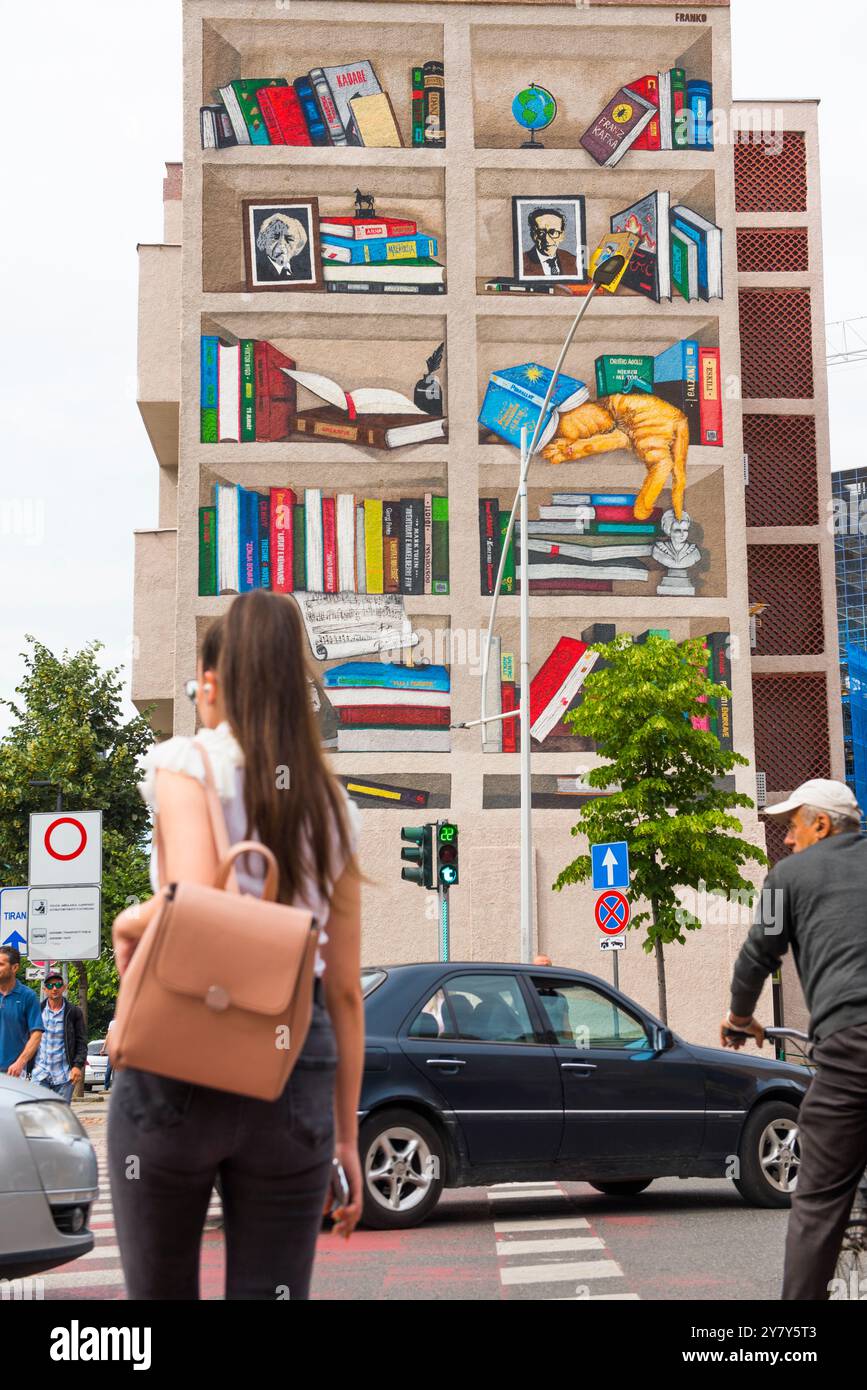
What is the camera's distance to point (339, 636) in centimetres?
3488

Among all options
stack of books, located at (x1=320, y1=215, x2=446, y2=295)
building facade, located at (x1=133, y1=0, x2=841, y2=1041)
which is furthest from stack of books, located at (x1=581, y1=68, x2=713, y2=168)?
stack of books, located at (x1=320, y1=215, x2=446, y2=295)

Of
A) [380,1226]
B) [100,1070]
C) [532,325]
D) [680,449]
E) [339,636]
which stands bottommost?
[100,1070]

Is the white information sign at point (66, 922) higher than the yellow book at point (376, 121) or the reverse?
the reverse

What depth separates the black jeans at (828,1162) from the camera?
5941 millimetres

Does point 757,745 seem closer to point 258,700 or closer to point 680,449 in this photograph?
point 680,449

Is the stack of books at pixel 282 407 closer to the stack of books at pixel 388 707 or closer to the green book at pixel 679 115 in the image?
the stack of books at pixel 388 707

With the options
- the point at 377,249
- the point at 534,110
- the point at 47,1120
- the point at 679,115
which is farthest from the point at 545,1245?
the point at 679,115

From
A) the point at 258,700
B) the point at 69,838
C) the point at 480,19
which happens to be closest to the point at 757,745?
the point at 480,19

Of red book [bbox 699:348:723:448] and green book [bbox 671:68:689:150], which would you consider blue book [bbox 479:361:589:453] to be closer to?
→ red book [bbox 699:348:723:448]

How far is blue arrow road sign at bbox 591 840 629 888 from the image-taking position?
74.2 feet

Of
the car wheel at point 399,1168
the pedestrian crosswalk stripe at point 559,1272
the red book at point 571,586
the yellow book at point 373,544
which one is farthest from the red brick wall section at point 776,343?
the pedestrian crosswalk stripe at point 559,1272

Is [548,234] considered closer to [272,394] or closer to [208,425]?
[272,394]

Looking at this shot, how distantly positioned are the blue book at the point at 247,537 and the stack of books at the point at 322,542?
2 centimetres
